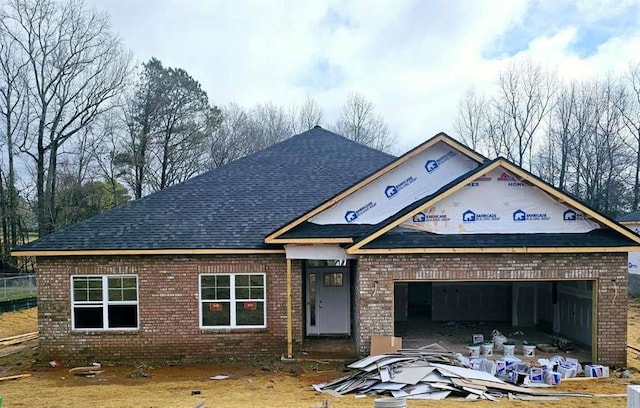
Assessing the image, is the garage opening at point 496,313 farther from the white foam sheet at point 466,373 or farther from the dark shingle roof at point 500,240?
the white foam sheet at point 466,373

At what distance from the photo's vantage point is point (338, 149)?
742 inches

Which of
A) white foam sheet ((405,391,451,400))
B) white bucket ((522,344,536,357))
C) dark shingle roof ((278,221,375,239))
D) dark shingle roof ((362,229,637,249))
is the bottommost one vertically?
white bucket ((522,344,536,357))

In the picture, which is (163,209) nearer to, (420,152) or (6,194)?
(420,152)

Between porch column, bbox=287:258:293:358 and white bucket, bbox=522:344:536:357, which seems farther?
porch column, bbox=287:258:293:358

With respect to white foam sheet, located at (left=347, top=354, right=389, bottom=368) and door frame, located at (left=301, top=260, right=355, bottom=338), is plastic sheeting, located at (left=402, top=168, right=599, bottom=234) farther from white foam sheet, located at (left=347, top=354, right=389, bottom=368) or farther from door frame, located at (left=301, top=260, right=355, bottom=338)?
door frame, located at (left=301, top=260, right=355, bottom=338)

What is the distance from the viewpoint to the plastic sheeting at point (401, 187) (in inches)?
524

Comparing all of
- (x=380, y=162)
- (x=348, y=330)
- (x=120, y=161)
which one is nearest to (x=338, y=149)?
(x=380, y=162)

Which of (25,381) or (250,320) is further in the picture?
(250,320)

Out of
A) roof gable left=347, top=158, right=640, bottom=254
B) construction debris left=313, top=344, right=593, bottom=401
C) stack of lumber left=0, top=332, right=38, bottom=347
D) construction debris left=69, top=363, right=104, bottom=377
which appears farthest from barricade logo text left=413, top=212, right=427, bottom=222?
stack of lumber left=0, top=332, right=38, bottom=347

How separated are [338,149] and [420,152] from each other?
569 cm

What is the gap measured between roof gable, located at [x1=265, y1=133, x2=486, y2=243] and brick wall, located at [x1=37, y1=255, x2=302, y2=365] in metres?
2.46

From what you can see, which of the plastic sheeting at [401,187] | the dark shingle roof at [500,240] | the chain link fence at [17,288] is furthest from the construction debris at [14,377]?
the chain link fence at [17,288]

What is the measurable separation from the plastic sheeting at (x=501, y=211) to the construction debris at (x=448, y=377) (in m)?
3.04

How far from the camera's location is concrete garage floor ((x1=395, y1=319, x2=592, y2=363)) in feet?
43.3
